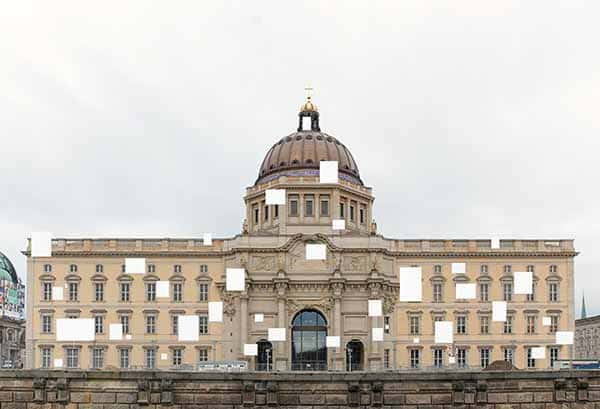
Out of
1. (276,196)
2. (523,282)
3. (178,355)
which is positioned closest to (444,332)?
(523,282)

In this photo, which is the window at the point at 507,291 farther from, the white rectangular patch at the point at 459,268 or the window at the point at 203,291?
the window at the point at 203,291

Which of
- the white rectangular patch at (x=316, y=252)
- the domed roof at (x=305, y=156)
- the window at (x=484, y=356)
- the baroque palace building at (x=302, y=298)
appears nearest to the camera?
the baroque palace building at (x=302, y=298)

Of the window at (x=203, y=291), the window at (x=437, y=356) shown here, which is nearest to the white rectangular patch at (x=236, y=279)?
the window at (x=203, y=291)

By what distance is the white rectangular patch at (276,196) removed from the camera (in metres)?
111

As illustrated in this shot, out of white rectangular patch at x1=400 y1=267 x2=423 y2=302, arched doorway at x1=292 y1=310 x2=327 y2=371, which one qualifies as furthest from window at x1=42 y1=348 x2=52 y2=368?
white rectangular patch at x1=400 y1=267 x2=423 y2=302

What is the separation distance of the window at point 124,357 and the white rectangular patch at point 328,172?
96.5 feet

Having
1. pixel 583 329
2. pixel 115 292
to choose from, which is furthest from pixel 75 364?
pixel 583 329

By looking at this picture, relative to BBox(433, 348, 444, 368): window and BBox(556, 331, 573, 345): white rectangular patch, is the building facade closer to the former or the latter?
BBox(556, 331, 573, 345): white rectangular patch

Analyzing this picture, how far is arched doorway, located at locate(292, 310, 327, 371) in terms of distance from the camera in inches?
4139

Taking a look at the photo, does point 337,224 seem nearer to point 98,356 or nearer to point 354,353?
point 354,353

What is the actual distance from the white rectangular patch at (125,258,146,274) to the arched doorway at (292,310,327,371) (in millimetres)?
18064

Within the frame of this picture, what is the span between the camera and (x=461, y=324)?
110000 mm

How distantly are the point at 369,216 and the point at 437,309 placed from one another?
628 inches

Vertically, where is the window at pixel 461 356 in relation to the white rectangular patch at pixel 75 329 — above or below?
below
